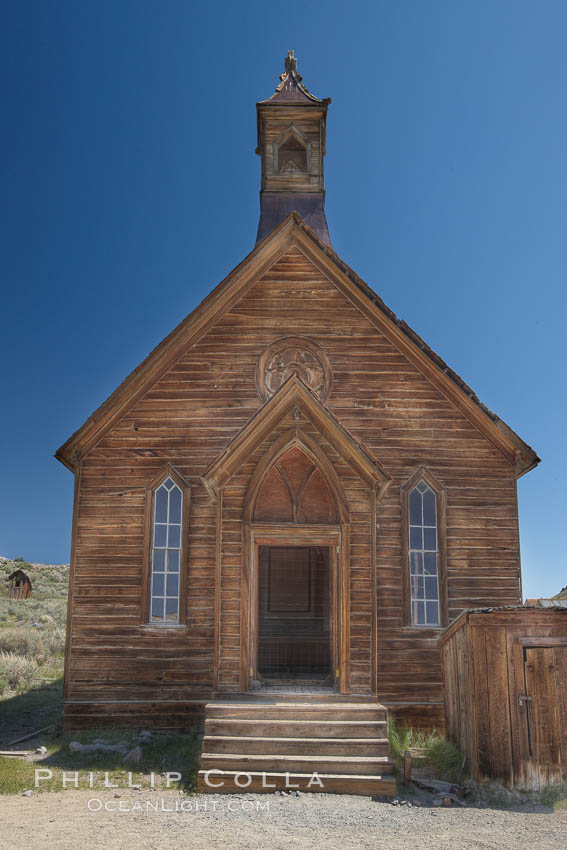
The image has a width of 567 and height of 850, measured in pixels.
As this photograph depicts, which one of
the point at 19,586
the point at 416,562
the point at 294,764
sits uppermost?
the point at 416,562

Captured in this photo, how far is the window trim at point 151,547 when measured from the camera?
1192 centimetres

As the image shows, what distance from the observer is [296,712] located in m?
9.91

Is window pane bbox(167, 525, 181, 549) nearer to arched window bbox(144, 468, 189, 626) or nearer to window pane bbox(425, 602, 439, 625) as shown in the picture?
arched window bbox(144, 468, 189, 626)

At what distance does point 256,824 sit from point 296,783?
4.53 feet

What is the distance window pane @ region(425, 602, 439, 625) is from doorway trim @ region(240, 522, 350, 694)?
1874 millimetres

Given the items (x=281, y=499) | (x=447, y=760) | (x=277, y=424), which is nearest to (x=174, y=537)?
(x=281, y=499)

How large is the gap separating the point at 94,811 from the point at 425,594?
623cm

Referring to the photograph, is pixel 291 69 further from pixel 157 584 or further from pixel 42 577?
pixel 42 577

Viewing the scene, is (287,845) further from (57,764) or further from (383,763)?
(57,764)

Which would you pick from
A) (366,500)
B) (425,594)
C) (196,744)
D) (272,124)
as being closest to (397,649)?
(425,594)

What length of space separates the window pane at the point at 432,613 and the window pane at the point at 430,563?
507 millimetres

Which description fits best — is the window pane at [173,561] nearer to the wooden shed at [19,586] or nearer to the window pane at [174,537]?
the window pane at [174,537]

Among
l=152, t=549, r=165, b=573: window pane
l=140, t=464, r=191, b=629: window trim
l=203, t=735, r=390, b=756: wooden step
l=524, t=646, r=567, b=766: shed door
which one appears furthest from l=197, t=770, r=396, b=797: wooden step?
l=152, t=549, r=165, b=573: window pane

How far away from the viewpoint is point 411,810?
330 inches
